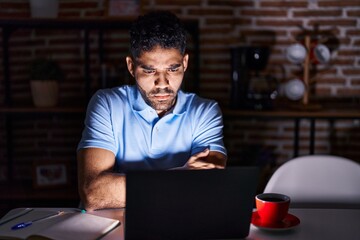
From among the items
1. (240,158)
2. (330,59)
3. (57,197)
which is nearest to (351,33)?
(330,59)

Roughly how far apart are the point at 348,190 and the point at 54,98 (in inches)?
71.5

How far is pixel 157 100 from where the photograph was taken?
1791mm

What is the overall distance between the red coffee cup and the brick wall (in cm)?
178

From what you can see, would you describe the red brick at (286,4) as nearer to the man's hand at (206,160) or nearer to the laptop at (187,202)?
the man's hand at (206,160)

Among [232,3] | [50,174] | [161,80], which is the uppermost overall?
[232,3]

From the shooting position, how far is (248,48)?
2.87 m

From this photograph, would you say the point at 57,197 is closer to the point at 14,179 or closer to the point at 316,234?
the point at 14,179

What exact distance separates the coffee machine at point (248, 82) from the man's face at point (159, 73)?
117 cm

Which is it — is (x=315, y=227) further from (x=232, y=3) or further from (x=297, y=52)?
(x=232, y=3)

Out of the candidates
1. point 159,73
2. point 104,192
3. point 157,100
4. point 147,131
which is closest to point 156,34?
point 159,73

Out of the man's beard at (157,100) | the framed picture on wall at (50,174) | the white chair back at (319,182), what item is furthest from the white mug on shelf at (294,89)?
the framed picture on wall at (50,174)

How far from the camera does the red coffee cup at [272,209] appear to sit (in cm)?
129

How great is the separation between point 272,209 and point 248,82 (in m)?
1.73

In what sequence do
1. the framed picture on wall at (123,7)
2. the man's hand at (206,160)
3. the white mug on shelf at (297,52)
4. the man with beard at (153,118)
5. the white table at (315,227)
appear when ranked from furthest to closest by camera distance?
the framed picture on wall at (123,7), the white mug on shelf at (297,52), the man with beard at (153,118), the man's hand at (206,160), the white table at (315,227)
